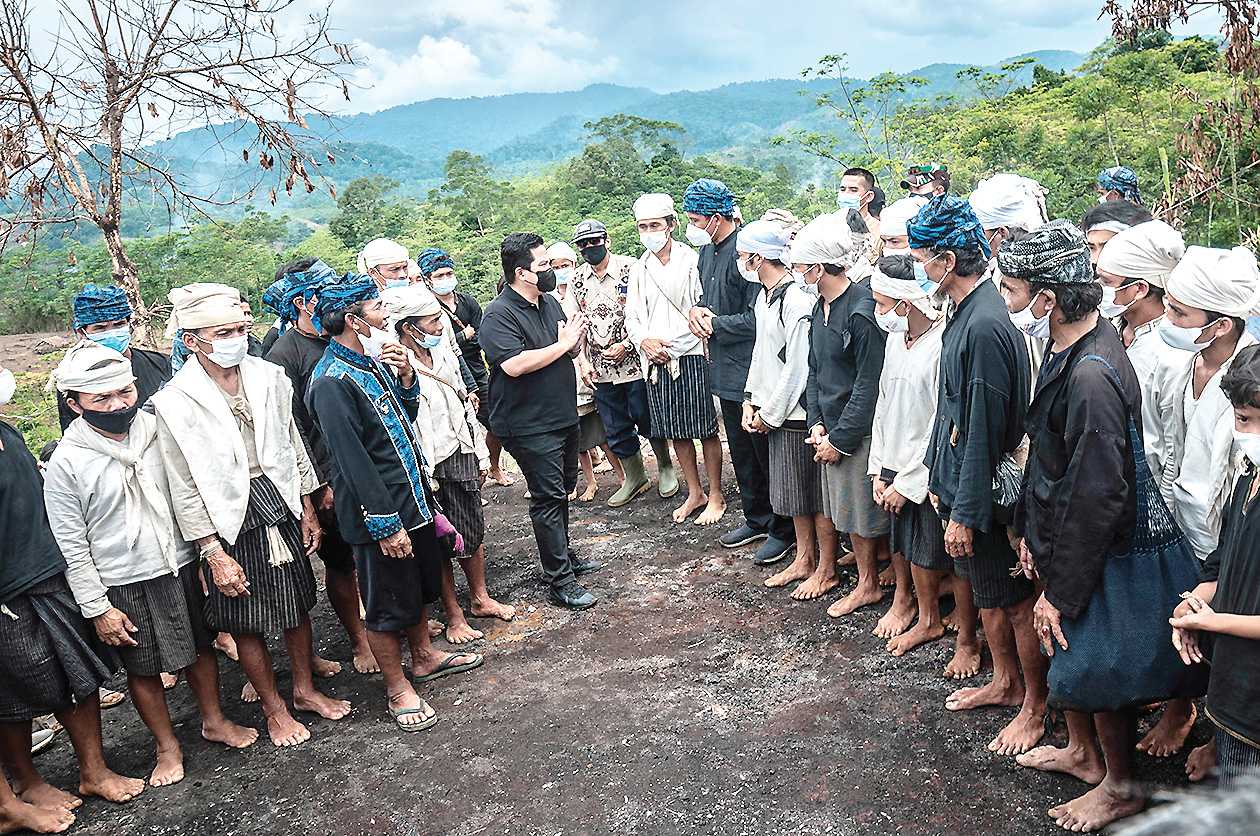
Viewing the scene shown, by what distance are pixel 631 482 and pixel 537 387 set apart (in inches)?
82.9

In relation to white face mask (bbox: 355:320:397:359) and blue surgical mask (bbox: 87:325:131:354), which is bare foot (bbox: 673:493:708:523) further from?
blue surgical mask (bbox: 87:325:131:354)

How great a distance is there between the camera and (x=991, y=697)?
12.8ft

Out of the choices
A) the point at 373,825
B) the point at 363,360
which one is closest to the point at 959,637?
the point at 373,825

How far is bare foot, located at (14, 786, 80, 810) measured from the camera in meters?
3.91

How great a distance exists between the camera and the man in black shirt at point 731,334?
591 centimetres

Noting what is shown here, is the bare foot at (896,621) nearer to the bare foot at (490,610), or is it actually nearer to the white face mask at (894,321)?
the white face mask at (894,321)

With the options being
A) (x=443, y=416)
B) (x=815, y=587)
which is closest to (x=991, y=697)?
(x=815, y=587)

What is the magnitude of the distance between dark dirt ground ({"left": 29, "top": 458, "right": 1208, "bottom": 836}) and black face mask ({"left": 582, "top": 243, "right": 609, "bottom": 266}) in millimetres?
2555

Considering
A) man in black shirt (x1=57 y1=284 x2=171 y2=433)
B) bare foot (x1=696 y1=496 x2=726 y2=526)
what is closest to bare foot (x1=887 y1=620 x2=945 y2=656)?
bare foot (x1=696 y1=496 x2=726 y2=526)

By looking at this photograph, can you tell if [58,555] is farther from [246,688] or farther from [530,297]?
[530,297]

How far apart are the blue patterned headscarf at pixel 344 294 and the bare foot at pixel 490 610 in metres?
2.05

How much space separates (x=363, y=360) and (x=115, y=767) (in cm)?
221

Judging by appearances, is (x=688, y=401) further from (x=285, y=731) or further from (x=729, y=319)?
(x=285, y=731)

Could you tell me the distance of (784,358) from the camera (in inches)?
211
